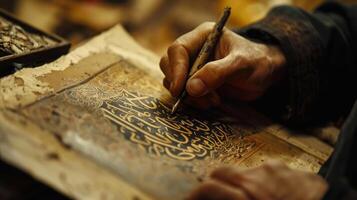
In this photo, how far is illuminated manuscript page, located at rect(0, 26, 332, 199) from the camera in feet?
3.11

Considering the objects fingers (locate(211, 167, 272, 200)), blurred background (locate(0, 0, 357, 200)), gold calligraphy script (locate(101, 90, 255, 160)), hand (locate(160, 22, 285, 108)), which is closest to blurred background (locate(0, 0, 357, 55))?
blurred background (locate(0, 0, 357, 200))

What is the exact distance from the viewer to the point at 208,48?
4.61 feet

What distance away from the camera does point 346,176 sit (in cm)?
102

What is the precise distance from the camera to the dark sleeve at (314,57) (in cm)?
153

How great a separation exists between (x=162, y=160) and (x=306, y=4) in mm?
2859

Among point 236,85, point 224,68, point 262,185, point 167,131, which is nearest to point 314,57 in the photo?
point 236,85

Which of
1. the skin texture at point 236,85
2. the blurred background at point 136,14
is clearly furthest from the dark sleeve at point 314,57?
the blurred background at point 136,14

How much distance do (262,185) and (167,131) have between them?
34cm

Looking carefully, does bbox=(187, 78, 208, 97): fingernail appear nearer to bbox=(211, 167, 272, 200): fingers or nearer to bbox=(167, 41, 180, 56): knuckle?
bbox=(167, 41, 180, 56): knuckle

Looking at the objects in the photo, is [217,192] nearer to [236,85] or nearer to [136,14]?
[236,85]

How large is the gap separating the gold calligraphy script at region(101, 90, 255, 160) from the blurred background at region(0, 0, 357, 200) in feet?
5.58

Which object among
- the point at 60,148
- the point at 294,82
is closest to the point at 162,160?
the point at 60,148

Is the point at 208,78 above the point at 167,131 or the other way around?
above

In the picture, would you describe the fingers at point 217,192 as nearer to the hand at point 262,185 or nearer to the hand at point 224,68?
the hand at point 262,185
